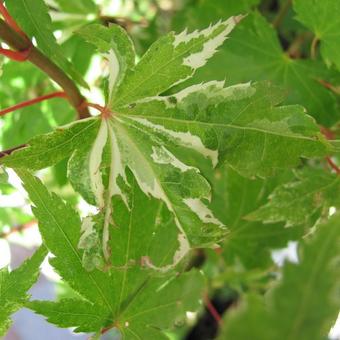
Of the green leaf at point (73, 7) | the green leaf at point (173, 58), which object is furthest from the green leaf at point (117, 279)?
the green leaf at point (73, 7)

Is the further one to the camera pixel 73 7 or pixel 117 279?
pixel 73 7

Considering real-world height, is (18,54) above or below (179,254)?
above

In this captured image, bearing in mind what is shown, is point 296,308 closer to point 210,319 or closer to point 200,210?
point 200,210

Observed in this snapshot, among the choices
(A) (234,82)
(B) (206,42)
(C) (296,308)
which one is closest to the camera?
(C) (296,308)

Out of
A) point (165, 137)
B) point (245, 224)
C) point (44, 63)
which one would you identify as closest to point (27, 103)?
point (44, 63)

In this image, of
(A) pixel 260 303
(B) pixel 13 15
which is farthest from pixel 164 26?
(A) pixel 260 303

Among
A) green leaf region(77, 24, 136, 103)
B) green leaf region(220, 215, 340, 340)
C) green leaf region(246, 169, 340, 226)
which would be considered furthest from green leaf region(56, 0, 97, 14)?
green leaf region(220, 215, 340, 340)

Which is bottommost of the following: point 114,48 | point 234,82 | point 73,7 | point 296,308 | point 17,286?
point 296,308
